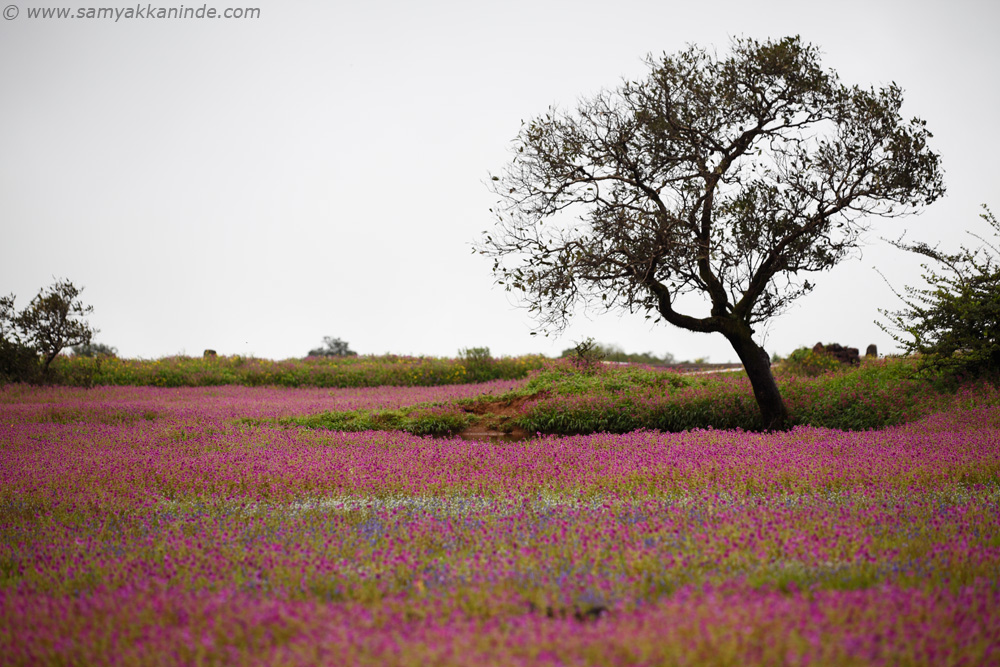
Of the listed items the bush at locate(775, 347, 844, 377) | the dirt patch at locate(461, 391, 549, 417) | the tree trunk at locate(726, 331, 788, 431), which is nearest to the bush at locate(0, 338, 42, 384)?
the dirt patch at locate(461, 391, 549, 417)

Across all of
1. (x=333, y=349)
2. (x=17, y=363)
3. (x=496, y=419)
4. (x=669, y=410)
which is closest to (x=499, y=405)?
(x=496, y=419)

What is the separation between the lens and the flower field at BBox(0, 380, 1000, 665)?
3.66 meters

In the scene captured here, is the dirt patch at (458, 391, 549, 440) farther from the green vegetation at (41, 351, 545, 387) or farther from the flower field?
the green vegetation at (41, 351, 545, 387)

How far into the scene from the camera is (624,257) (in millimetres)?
12859

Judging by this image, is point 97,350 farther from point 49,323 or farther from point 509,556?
point 509,556

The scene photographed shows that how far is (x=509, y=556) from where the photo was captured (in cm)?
505

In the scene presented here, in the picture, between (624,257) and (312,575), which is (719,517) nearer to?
(312,575)

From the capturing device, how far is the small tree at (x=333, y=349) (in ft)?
125

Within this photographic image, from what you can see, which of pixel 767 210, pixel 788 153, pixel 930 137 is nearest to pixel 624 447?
pixel 767 210

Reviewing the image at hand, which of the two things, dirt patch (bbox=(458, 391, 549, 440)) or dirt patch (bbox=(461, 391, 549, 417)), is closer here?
dirt patch (bbox=(458, 391, 549, 440))

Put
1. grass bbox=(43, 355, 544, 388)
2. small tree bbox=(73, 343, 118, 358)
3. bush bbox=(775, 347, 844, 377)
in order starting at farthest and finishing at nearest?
small tree bbox=(73, 343, 118, 358), grass bbox=(43, 355, 544, 388), bush bbox=(775, 347, 844, 377)

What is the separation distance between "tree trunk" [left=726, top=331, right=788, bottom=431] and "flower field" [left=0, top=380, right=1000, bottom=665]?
3624 mm

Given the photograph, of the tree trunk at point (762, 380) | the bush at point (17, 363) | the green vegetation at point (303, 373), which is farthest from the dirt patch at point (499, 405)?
the bush at point (17, 363)

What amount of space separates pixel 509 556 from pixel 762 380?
1054cm
